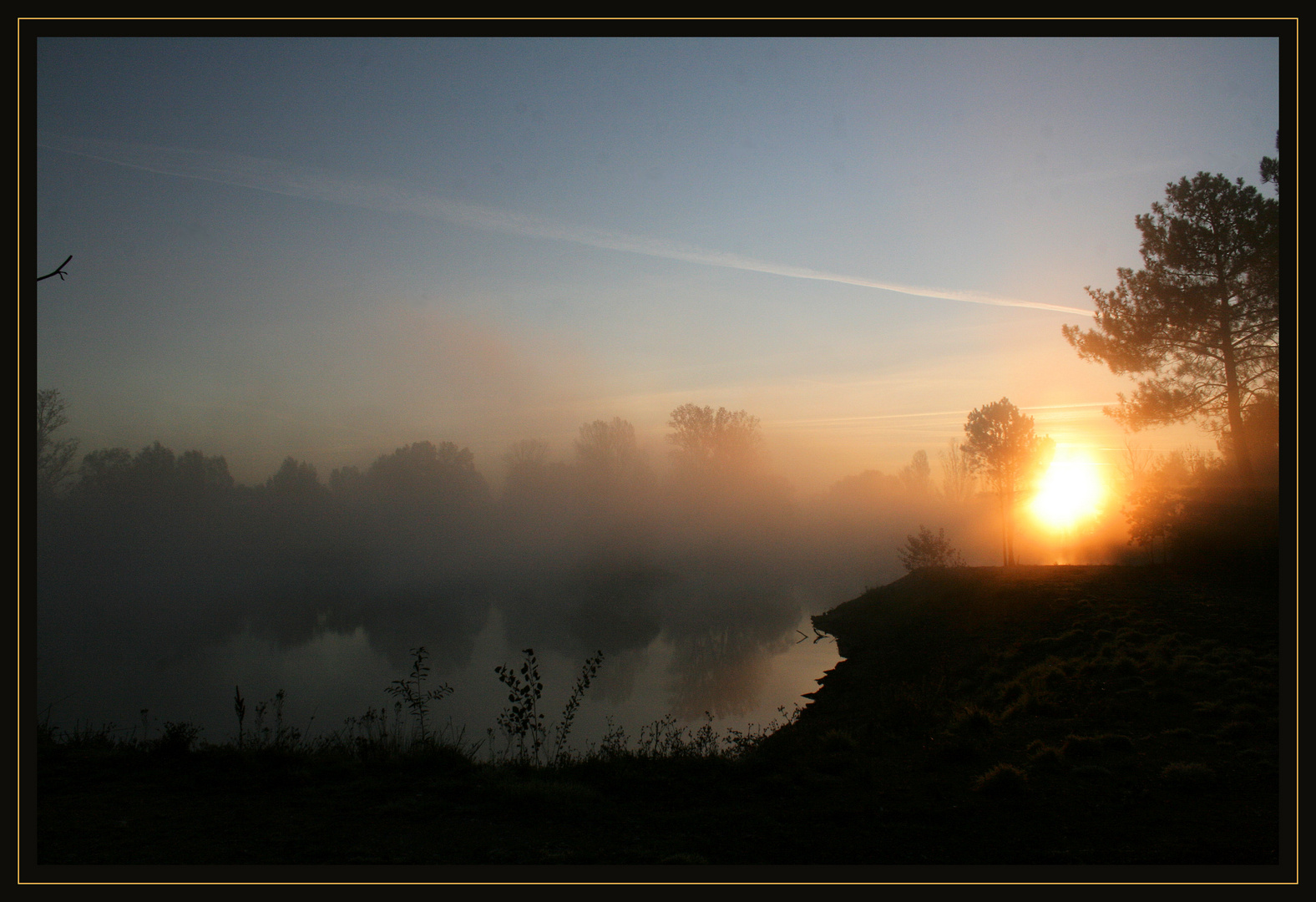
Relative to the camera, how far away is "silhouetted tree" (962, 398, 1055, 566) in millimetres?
38000

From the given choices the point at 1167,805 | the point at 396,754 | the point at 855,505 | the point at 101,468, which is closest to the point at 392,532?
the point at 101,468

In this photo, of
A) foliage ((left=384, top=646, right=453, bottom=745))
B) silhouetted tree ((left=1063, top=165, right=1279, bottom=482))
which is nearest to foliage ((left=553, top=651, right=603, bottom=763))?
foliage ((left=384, top=646, right=453, bottom=745))

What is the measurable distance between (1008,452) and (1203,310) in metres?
22.3

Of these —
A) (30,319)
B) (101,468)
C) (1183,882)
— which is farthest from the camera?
(101,468)

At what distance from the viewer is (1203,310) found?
17.2 metres

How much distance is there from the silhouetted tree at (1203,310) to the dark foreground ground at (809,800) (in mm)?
8992

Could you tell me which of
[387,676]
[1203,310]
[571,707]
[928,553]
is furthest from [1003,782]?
[928,553]

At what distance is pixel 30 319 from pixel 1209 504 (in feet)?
77.1

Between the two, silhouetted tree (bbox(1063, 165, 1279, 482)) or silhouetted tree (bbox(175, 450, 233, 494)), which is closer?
silhouetted tree (bbox(1063, 165, 1279, 482))

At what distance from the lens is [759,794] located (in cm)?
689

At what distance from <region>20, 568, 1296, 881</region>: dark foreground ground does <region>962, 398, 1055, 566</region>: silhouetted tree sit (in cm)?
2862

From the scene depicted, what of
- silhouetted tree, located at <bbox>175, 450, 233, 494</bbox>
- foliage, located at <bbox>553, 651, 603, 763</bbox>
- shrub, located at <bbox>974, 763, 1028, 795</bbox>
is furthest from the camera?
silhouetted tree, located at <bbox>175, 450, 233, 494</bbox>

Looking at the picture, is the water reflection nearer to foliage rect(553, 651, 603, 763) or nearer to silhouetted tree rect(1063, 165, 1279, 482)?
foliage rect(553, 651, 603, 763)

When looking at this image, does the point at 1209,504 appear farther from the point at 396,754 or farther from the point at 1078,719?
the point at 396,754
